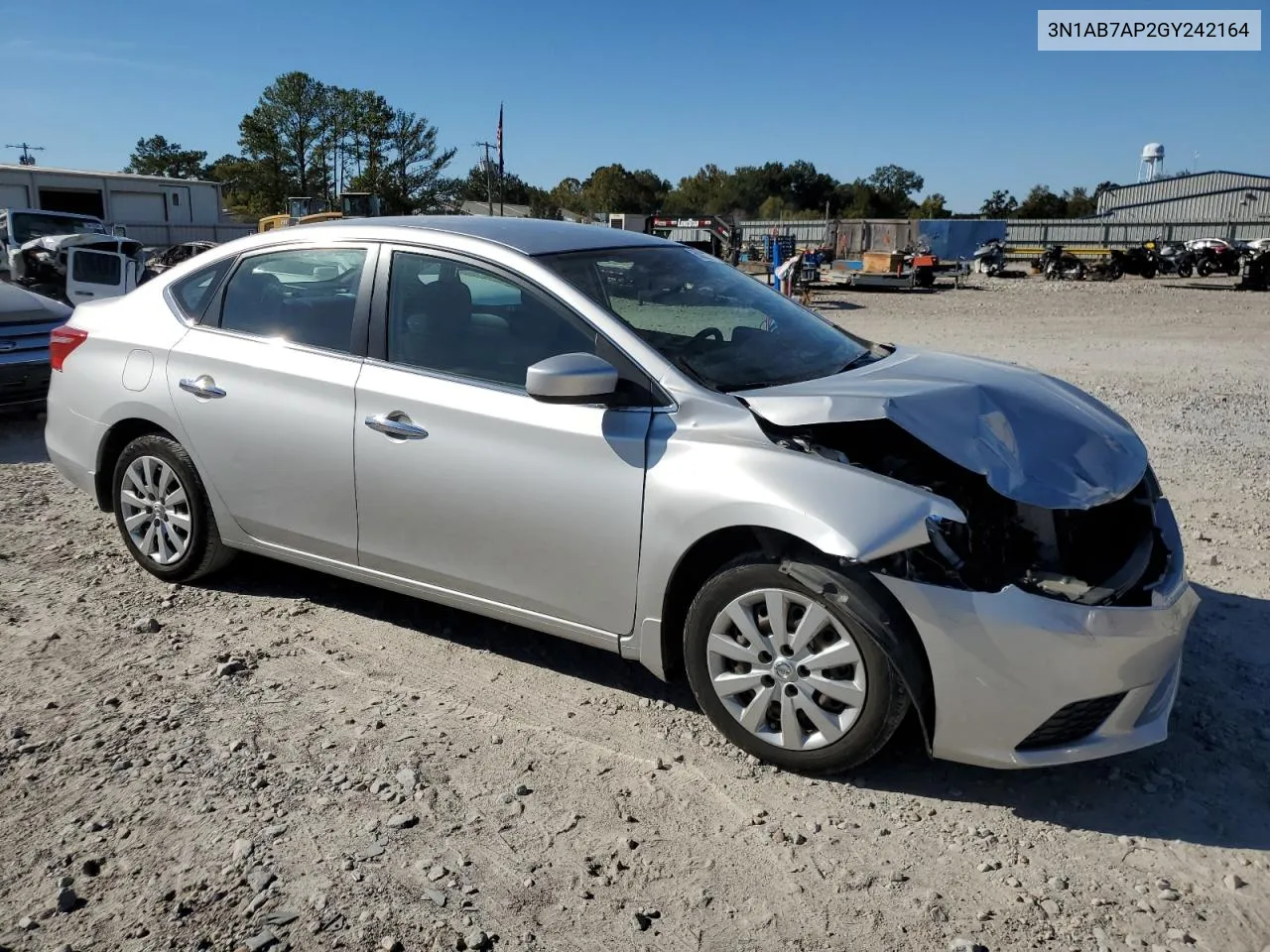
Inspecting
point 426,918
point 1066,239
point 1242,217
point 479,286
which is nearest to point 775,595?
point 426,918

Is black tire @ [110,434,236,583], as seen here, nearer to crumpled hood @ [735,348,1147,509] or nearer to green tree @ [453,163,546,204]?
crumpled hood @ [735,348,1147,509]

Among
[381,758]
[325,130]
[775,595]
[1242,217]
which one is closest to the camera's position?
[775,595]

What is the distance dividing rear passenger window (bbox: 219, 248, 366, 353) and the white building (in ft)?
143

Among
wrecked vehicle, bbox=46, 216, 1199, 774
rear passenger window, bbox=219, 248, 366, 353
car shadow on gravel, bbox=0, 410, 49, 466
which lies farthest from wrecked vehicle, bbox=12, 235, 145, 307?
wrecked vehicle, bbox=46, 216, 1199, 774

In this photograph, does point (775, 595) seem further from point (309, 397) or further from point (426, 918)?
point (309, 397)

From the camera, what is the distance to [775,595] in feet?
10.4

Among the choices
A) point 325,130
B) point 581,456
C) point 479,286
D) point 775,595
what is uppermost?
point 325,130

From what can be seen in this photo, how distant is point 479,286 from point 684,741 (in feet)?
6.18

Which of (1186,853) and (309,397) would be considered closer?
(1186,853)

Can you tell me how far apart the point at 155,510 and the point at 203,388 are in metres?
0.77

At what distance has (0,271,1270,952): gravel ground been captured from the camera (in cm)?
263

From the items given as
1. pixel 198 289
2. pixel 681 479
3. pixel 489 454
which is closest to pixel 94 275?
pixel 198 289

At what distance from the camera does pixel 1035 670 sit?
2910mm

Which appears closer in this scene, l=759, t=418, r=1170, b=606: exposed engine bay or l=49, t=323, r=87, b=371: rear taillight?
l=759, t=418, r=1170, b=606: exposed engine bay
